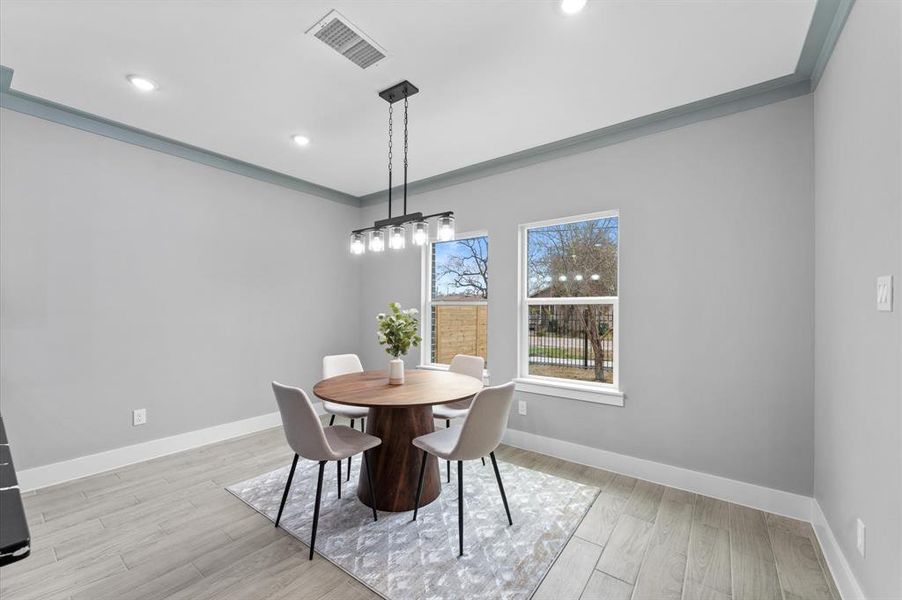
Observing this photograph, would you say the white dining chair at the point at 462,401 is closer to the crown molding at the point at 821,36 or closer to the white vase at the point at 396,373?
the white vase at the point at 396,373

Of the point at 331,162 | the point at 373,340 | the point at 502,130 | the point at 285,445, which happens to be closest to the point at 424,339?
the point at 373,340

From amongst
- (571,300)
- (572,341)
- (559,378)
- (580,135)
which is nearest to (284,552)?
(559,378)

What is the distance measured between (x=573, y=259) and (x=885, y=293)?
2.08 meters

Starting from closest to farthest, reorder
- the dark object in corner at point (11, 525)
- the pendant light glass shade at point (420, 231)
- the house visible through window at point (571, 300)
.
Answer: the dark object in corner at point (11, 525) → the pendant light glass shade at point (420, 231) → the house visible through window at point (571, 300)

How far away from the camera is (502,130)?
3.02 m

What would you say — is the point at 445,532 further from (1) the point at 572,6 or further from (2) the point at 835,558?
(1) the point at 572,6

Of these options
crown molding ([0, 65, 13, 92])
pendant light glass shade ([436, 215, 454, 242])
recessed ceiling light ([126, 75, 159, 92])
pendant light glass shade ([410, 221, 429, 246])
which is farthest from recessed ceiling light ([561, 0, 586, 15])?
crown molding ([0, 65, 13, 92])

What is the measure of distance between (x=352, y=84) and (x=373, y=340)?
2990mm

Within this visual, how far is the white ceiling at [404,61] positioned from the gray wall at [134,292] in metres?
0.47

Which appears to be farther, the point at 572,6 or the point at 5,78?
the point at 5,78

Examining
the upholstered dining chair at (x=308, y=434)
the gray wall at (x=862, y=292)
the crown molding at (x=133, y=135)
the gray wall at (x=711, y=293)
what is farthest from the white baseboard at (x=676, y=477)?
Answer: the crown molding at (x=133, y=135)

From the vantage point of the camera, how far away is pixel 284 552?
2.01 metres

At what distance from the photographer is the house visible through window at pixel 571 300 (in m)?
3.13

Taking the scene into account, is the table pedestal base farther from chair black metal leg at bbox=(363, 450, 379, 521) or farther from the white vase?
the white vase
